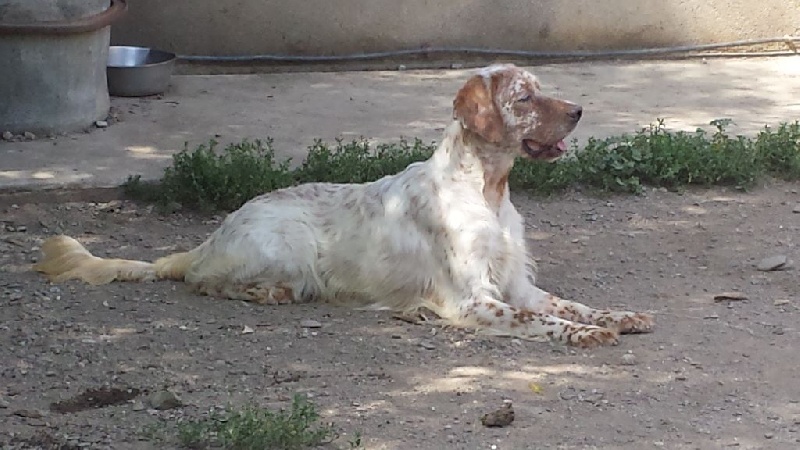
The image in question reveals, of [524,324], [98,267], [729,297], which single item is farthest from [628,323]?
[98,267]

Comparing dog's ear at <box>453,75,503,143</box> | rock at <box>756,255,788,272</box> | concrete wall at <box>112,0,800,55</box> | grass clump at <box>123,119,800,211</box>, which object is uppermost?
dog's ear at <box>453,75,503,143</box>

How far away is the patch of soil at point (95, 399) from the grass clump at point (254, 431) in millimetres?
344

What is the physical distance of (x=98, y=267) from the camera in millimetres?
5840

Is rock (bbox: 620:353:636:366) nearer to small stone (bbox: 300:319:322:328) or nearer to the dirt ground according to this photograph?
the dirt ground

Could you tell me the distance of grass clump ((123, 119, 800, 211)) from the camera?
683 centimetres

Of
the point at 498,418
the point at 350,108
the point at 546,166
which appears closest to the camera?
the point at 498,418

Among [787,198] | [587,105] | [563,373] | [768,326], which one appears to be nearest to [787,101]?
[587,105]

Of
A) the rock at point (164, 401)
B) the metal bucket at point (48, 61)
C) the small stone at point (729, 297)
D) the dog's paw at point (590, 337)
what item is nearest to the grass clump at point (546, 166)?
the metal bucket at point (48, 61)

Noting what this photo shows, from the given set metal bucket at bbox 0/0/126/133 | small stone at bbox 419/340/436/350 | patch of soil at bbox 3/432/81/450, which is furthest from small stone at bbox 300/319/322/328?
metal bucket at bbox 0/0/126/133

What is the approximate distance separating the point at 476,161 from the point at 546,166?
6.18 feet

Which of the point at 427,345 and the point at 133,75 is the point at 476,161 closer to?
the point at 427,345

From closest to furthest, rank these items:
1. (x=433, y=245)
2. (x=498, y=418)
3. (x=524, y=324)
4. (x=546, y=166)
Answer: (x=498, y=418) → (x=524, y=324) → (x=433, y=245) → (x=546, y=166)

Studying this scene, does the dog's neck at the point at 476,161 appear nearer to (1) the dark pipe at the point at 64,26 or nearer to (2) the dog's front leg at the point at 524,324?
(2) the dog's front leg at the point at 524,324

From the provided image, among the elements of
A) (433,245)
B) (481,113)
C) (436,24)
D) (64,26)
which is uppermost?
(481,113)
